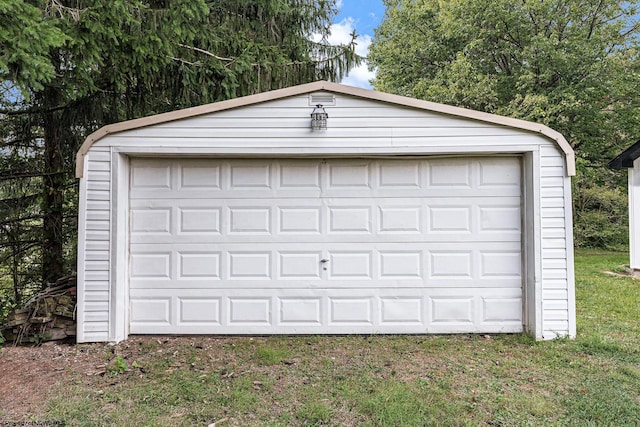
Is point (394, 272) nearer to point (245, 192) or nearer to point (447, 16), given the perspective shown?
point (245, 192)

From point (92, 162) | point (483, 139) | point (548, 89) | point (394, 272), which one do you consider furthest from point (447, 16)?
point (92, 162)

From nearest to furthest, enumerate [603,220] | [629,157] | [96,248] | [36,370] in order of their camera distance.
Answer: [36,370] → [96,248] → [629,157] → [603,220]

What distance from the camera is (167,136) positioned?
14.0 feet

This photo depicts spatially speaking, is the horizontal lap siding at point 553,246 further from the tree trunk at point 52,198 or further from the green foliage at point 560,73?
the green foliage at point 560,73

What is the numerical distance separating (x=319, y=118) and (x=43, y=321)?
385 cm

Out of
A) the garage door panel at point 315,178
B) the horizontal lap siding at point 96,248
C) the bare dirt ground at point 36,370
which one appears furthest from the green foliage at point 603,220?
the bare dirt ground at point 36,370

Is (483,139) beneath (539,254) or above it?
above

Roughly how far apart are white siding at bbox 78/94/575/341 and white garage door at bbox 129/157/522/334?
0.28 m

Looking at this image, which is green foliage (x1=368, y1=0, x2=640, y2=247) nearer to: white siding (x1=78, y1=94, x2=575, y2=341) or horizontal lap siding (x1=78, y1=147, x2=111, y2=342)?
white siding (x1=78, y1=94, x2=575, y2=341)

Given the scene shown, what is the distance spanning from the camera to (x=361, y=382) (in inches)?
129

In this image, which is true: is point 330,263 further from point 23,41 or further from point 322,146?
point 23,41

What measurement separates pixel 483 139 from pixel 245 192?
281cm

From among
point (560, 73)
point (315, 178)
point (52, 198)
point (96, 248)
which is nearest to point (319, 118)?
point (315, 178)

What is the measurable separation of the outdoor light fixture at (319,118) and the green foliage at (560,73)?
981 cm
